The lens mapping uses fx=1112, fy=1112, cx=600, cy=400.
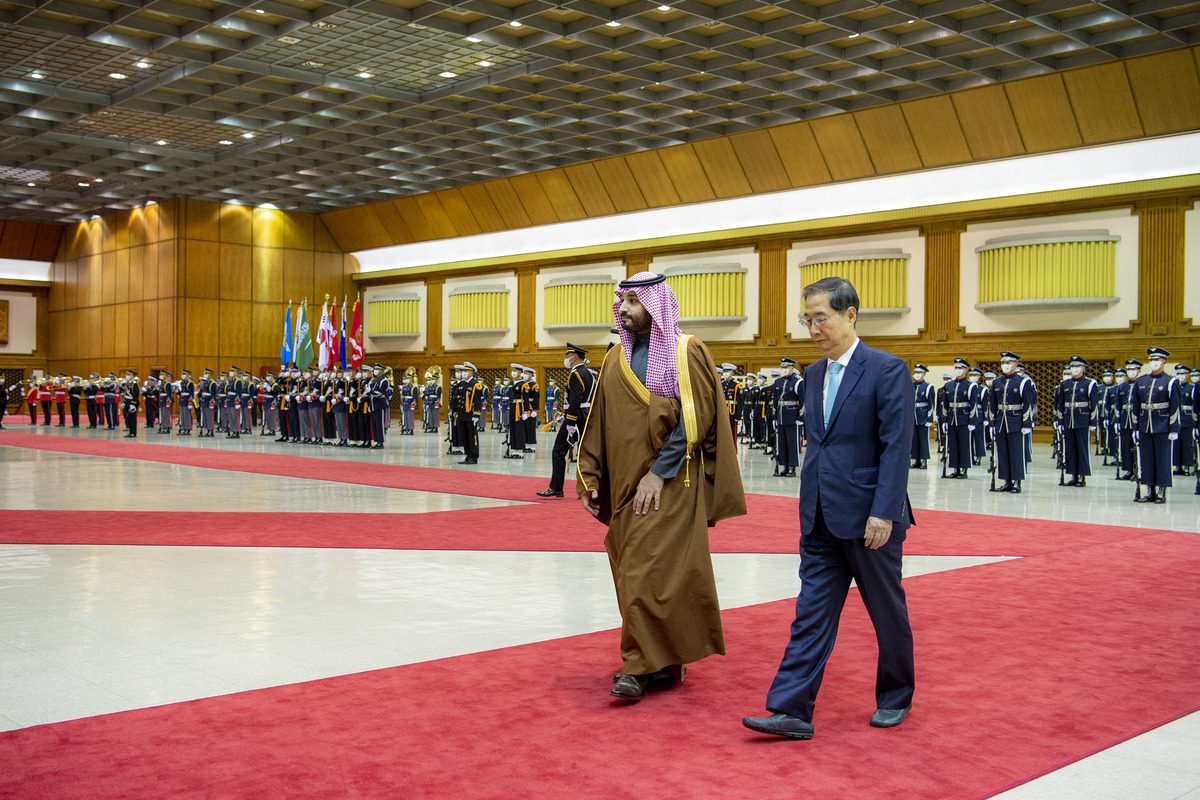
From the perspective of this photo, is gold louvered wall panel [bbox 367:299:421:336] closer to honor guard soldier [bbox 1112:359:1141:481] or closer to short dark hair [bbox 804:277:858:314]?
honor guard soldier [bbox 1112:359:1141:481]

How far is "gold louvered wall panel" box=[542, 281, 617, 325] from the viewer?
2878 cm

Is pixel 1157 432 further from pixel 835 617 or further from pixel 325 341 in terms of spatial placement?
pixel 325 341

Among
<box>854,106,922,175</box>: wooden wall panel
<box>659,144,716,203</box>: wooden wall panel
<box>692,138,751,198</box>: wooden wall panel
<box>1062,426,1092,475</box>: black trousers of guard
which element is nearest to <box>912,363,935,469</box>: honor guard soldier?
<box>1062,426,1092,475</box>: black trousers of guard

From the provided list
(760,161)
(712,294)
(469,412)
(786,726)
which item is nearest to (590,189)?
(712,294)

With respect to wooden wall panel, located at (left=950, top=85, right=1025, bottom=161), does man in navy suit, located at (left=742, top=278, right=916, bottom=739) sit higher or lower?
lower

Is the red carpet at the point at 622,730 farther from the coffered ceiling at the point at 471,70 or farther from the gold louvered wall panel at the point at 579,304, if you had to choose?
the gold louvered wall panel at the point at 579,304

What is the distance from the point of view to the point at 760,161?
81.3 feet

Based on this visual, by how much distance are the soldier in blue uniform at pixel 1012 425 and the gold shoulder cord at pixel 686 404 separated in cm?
944

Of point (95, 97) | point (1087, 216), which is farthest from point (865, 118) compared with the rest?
point (95, 97)

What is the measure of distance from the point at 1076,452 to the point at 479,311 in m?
21.0

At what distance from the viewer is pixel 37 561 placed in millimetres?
7227

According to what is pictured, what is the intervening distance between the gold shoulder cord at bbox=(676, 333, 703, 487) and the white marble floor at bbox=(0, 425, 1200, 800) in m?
1.38

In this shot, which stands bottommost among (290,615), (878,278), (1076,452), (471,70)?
(290,615)

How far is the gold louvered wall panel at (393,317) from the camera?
112 feet
